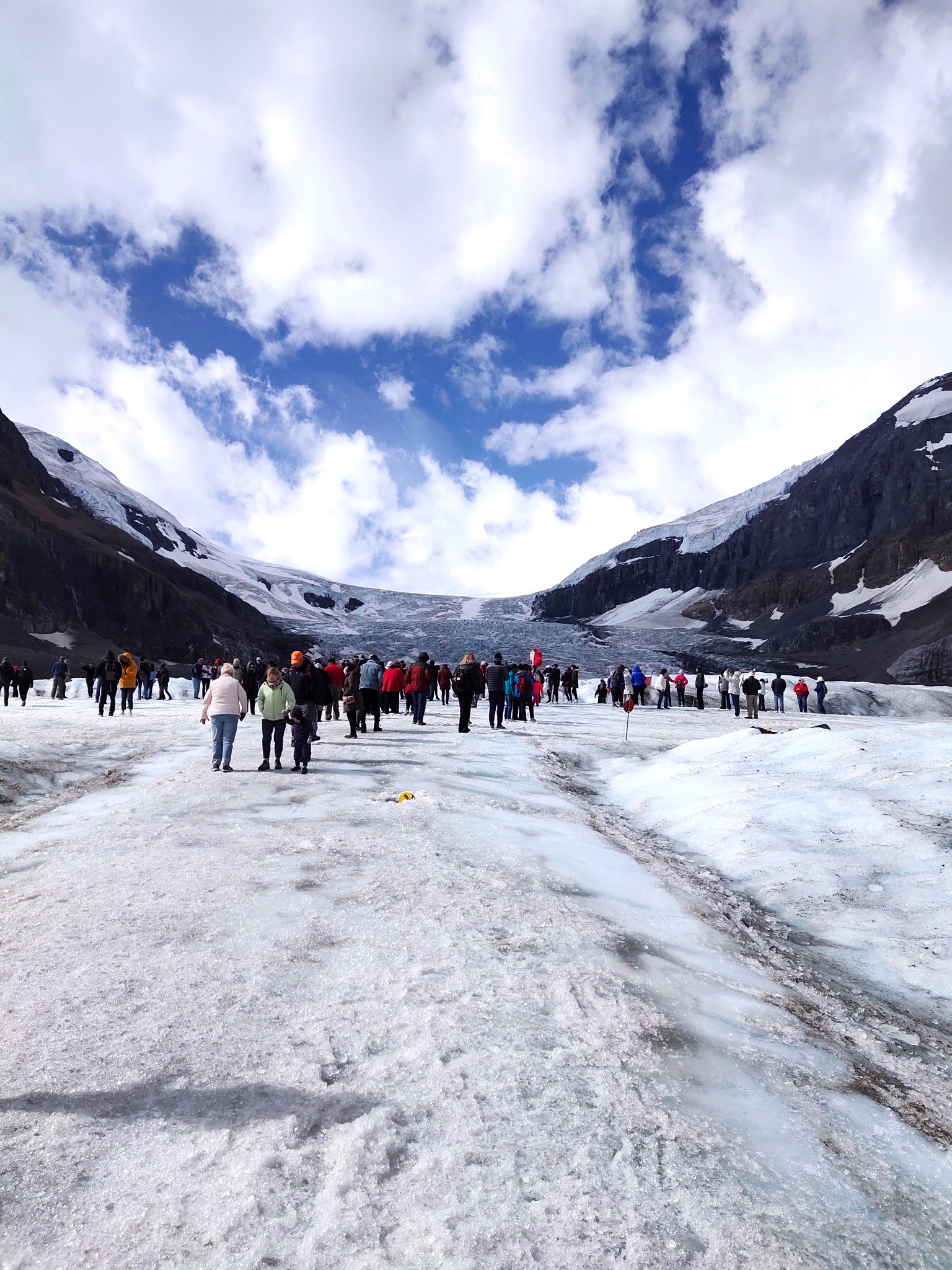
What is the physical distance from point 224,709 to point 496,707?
9.90 meters

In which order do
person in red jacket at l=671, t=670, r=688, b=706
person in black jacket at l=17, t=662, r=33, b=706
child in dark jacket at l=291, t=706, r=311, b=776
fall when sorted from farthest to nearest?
person in red jacket at l=671, t=670, r=688, b=706
person in black jacket at l=17, t=662, r=33, b=706
child in dark jacket at l=291, t=706, r=311, b=776

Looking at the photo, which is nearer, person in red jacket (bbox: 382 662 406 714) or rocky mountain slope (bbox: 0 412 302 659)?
person in red jacket (bbox: 382 662 406 714)

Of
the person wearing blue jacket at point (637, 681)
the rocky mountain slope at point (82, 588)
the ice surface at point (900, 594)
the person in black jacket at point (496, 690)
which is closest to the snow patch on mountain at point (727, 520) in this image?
the ice surface at point (900, 594)

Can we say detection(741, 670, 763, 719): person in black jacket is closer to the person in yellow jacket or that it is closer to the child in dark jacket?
the child in dark jacket

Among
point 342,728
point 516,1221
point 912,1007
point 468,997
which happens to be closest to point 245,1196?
point 516,1221

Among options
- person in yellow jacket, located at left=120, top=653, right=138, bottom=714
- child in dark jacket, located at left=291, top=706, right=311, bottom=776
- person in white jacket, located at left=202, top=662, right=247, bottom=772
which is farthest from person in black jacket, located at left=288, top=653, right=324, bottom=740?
person in yellow jacket, located at left=120, top=653, right=138, bottom=714

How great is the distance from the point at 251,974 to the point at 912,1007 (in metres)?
4.10

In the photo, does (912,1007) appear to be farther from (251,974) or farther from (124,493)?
(124,493)

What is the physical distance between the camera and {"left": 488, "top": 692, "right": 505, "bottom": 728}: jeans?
1895 cm

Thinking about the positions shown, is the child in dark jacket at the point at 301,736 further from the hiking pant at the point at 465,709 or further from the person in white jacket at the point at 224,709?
the hiking pant at the point at 465,709

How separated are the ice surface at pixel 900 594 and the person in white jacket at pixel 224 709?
10028cm

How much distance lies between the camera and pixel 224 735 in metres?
10.3

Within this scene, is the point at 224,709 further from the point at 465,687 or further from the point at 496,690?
the point at 496,690

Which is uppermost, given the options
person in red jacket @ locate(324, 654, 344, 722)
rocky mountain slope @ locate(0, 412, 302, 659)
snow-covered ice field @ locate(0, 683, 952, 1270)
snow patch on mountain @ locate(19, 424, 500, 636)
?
snow patch on mountain @ locate(19, 424, 500, 636)
